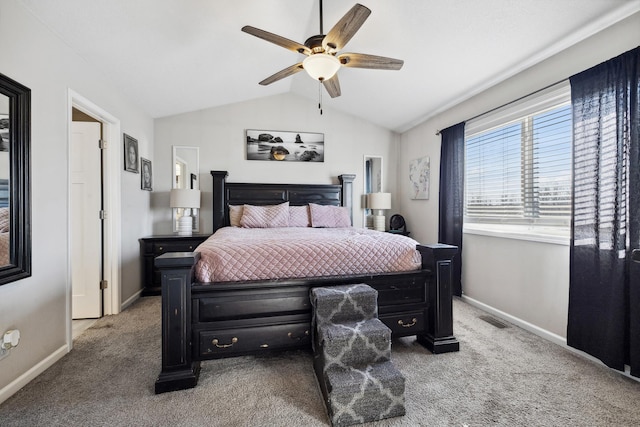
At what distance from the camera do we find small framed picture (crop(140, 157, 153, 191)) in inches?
145

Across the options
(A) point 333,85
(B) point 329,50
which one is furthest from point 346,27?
(A) point 333,85

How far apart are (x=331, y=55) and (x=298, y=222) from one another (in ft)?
7.82

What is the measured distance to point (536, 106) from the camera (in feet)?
8.48

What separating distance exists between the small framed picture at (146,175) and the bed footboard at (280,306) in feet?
7.82

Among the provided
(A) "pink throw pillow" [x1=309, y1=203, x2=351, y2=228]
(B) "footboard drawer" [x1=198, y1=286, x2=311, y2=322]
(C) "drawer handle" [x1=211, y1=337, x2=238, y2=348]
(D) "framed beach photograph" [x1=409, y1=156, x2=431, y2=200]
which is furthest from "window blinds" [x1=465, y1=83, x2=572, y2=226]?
(C) "drawer handle" [x1=211, y1=337, x2=238, y2=348]

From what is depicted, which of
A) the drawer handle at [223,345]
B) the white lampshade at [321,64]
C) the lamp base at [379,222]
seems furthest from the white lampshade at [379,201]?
the drawer handle at [223,345]

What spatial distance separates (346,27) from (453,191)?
248 cm

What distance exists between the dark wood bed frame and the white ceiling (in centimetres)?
185

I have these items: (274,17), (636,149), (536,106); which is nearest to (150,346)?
(274,17)

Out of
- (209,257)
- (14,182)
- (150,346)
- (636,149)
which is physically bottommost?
(150,346)

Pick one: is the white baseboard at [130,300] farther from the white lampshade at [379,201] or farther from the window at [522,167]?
the window at [522,167]

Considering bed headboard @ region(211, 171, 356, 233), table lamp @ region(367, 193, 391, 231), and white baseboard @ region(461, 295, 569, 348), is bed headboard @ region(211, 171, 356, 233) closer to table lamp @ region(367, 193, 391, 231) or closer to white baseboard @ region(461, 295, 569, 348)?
table lamp @ region(367, 193, 391, 231)

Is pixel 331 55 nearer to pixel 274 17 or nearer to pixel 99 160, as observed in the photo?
pixel 274 17

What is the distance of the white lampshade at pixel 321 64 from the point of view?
206 centimetres
